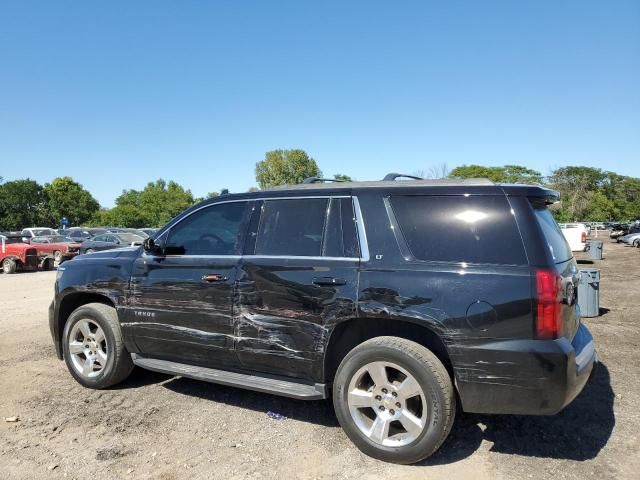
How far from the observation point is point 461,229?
10.9 ft

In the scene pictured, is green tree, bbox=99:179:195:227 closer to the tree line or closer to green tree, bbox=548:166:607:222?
the tree line

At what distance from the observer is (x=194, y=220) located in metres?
4.51

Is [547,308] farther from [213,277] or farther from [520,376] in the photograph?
[213,277]

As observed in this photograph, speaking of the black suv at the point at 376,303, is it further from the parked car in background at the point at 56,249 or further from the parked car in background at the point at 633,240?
the parked car in background at the point at 633,240

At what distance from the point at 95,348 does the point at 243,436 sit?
1.98 metres

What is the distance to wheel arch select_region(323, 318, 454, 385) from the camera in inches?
135

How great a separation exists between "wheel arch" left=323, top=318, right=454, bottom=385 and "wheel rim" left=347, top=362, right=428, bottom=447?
0.27 m

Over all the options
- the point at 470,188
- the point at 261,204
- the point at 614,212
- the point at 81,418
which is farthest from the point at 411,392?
the point at 614,212

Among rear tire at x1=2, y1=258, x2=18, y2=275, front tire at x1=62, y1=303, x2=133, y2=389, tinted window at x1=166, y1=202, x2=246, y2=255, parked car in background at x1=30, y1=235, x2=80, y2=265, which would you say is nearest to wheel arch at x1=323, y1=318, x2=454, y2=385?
tinted window at x1=166, y1=202, x2=246, y2=255

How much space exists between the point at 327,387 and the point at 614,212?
121792 millimetres

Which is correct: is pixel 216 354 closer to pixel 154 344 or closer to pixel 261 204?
pixel 154 344

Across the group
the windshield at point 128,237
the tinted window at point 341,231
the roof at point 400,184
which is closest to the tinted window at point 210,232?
the roof at point 400,184

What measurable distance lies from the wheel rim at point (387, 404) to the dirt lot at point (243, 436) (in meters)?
0.21

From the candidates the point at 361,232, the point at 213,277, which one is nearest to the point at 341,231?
the point at 361,232
